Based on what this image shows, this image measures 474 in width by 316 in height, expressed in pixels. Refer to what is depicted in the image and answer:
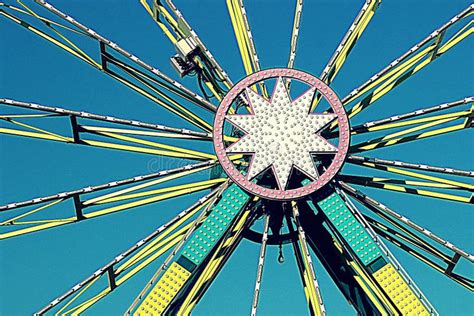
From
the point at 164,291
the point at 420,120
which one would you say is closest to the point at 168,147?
the point at 164,291

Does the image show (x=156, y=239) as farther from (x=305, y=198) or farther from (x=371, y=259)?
(x=371, y=259)

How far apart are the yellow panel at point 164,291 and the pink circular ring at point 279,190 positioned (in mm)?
2997

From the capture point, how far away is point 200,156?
2908 cm

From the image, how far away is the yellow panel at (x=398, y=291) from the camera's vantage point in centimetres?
2595

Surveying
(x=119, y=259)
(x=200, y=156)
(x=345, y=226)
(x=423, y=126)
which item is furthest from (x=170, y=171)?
(x=423, y=126)

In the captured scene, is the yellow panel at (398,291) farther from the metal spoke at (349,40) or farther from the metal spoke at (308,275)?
→ the metal spoke at (349,40)

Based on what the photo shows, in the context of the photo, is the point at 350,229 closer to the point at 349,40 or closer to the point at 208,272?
the point at 208,272

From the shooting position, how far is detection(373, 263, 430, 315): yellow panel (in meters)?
26.0

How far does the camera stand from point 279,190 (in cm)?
2698

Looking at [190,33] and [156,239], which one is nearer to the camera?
[156,239]

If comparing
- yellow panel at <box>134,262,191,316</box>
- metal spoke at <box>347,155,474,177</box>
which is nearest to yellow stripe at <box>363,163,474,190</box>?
metal spoke at <box>347,155,474,177</box>

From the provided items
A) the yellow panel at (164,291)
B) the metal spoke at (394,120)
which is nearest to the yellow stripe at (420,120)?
the metal spoke at (394,120)

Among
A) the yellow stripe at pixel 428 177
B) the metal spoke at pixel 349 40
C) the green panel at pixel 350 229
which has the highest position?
the metal spoke at pixel 349 40

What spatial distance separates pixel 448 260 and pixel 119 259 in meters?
9.77
